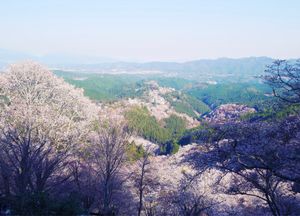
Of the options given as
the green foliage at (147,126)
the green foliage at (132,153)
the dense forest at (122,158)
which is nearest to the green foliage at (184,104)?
the green foliage at (147,126)

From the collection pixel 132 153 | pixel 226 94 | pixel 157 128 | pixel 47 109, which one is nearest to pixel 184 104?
pixel 226 94

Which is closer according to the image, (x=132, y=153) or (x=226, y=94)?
(x=132, y=153)

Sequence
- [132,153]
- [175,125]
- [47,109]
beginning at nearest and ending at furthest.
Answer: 1. [47,109]
2. [132,153]
3. [175,125]

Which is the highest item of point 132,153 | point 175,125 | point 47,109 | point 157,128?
point 47,109

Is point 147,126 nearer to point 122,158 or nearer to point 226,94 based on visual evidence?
point 122,158

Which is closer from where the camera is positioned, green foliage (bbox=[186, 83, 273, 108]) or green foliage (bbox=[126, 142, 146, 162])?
green foliage (bbox=[126, 142, 146, 162])

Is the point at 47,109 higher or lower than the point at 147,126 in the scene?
higher

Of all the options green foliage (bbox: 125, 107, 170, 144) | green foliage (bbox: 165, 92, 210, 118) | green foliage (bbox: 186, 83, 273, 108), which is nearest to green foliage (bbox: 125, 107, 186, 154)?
green foliage (bbox: 125, 107, 170, 144)

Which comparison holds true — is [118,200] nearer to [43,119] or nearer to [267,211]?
[43,119]

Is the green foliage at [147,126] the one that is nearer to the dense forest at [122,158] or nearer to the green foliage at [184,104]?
the green foliage at [184,104]

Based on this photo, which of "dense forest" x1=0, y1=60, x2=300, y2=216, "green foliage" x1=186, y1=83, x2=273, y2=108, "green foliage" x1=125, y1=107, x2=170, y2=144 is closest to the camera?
"dense forest" x1=0, y1=60, x2=300, y2=216

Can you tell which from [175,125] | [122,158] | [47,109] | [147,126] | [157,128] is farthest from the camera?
[175,125]

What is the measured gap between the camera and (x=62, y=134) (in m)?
14.8

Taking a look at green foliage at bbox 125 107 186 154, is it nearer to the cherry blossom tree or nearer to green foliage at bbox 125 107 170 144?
green foliage at bbox 125 107 170 144
